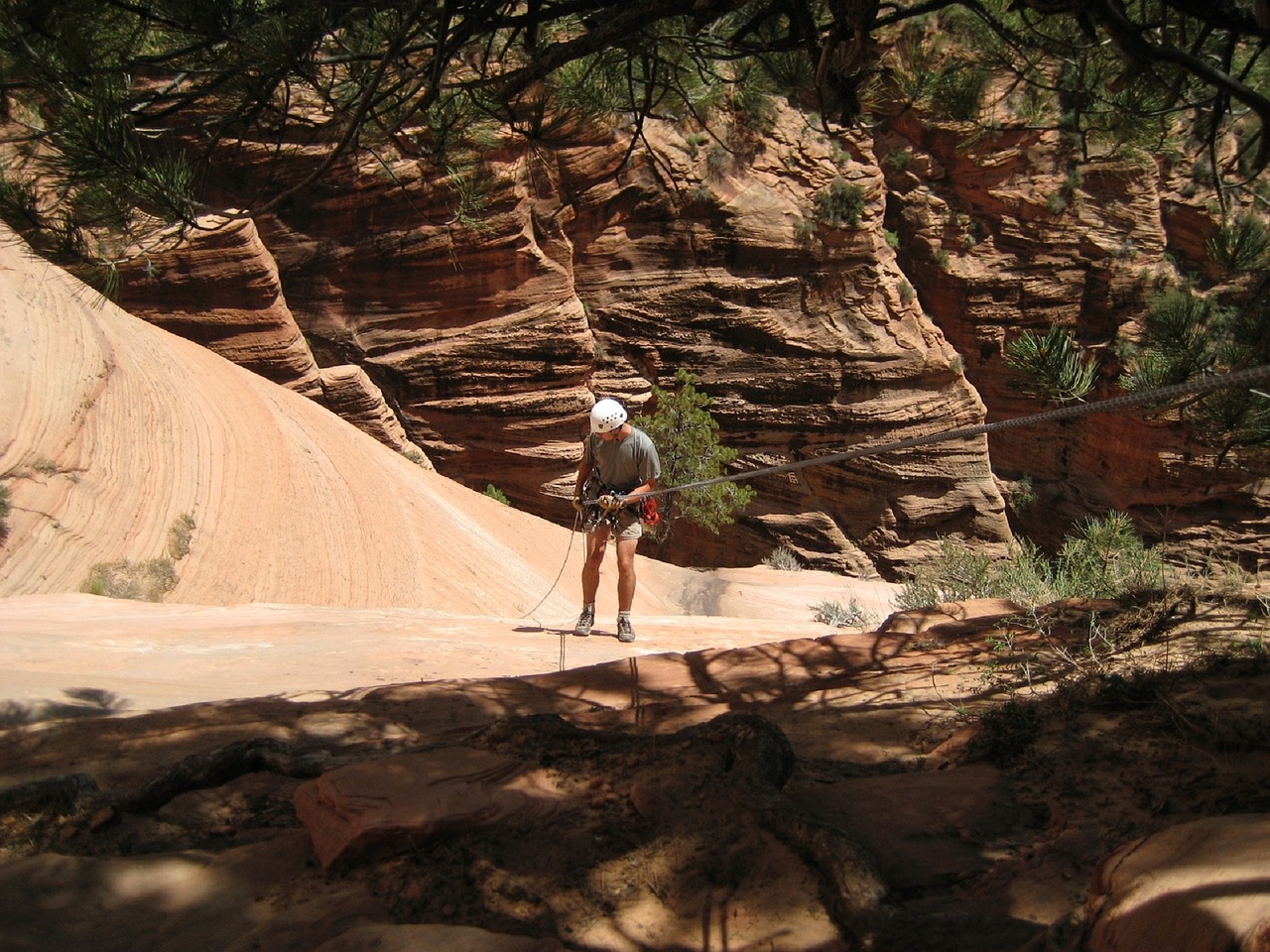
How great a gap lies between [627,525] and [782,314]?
1462 cm

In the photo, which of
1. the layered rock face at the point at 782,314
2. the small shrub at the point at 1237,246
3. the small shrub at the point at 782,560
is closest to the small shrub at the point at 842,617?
the small shrub at the point at 1237,246

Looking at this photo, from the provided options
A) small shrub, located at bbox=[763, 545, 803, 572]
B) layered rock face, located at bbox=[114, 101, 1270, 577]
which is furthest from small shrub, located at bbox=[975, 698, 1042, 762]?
small shrub, located at bbox=[763, 545, 803, 572]

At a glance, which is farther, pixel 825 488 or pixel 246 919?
pixel 825 488

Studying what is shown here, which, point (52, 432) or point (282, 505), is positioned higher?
point (52, 432)

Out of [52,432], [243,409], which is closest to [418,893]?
[52,432]

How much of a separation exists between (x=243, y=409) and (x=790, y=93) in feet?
25.3

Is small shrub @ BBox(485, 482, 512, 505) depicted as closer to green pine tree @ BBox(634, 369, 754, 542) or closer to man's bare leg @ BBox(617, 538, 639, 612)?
green pine tree @ BBox(634, 369, 754, 542)

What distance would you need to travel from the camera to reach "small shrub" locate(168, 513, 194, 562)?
853 cm

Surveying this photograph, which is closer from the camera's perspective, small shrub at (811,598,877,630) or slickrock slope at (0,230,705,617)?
slickrock slope at (0,230,705,617)

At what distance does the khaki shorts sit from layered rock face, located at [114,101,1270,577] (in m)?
12.0

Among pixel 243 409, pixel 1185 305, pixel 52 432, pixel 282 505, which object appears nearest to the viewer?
pixel 1185 305

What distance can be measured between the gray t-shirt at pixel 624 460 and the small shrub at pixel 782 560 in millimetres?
13274

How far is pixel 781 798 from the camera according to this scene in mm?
2365

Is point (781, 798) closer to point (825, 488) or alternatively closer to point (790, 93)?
point (790, 93)
